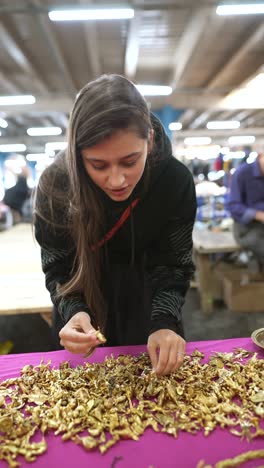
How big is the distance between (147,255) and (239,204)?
1.72 metres

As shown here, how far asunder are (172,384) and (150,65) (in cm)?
547

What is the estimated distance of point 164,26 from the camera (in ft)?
13.0

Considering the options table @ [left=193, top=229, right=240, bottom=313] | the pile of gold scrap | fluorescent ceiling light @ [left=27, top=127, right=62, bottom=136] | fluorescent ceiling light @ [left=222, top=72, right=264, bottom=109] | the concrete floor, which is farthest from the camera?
fluorescent ceiling light @ [left=27, top=127, right=62, bottom=136]

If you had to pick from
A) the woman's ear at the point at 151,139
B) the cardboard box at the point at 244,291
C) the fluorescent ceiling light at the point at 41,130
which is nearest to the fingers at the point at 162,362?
the woman's ear at the point at 151,139

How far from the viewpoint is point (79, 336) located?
80cm

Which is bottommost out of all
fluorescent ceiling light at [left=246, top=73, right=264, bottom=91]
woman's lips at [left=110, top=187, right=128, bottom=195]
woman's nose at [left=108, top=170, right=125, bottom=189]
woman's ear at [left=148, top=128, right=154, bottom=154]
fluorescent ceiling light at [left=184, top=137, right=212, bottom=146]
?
woman's lips at [left=110, top=187, right=128, bottom=195]

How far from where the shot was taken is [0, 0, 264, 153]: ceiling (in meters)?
3.45

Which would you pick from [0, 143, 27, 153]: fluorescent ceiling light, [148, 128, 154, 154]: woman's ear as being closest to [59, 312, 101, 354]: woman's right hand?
[148, 128, 154, 154]: woman's ear

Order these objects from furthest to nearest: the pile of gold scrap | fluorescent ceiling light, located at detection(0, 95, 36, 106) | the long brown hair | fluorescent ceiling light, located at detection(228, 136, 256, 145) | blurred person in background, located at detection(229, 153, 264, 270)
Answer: fluorescent ceiling light, located at detection(228, 136, 256, 145)
fluorescent ceiling light, located at detection(0, 95, 36, 106)
blurred person in background, located at detection(229, 153, 264, 270)
the long brown hair
the pile of gold scrap

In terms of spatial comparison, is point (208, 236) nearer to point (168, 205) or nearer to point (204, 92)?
point (168, 205)

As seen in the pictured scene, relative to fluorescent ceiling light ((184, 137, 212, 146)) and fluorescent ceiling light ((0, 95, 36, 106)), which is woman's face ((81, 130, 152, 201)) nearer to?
fluorescent ceiling light ((0, 95, 36, 106))

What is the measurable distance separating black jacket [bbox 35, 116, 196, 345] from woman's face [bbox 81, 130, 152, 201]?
6.3 inches

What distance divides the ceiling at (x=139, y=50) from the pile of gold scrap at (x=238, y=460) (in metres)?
3.20

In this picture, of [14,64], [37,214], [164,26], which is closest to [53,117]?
[14,64]
